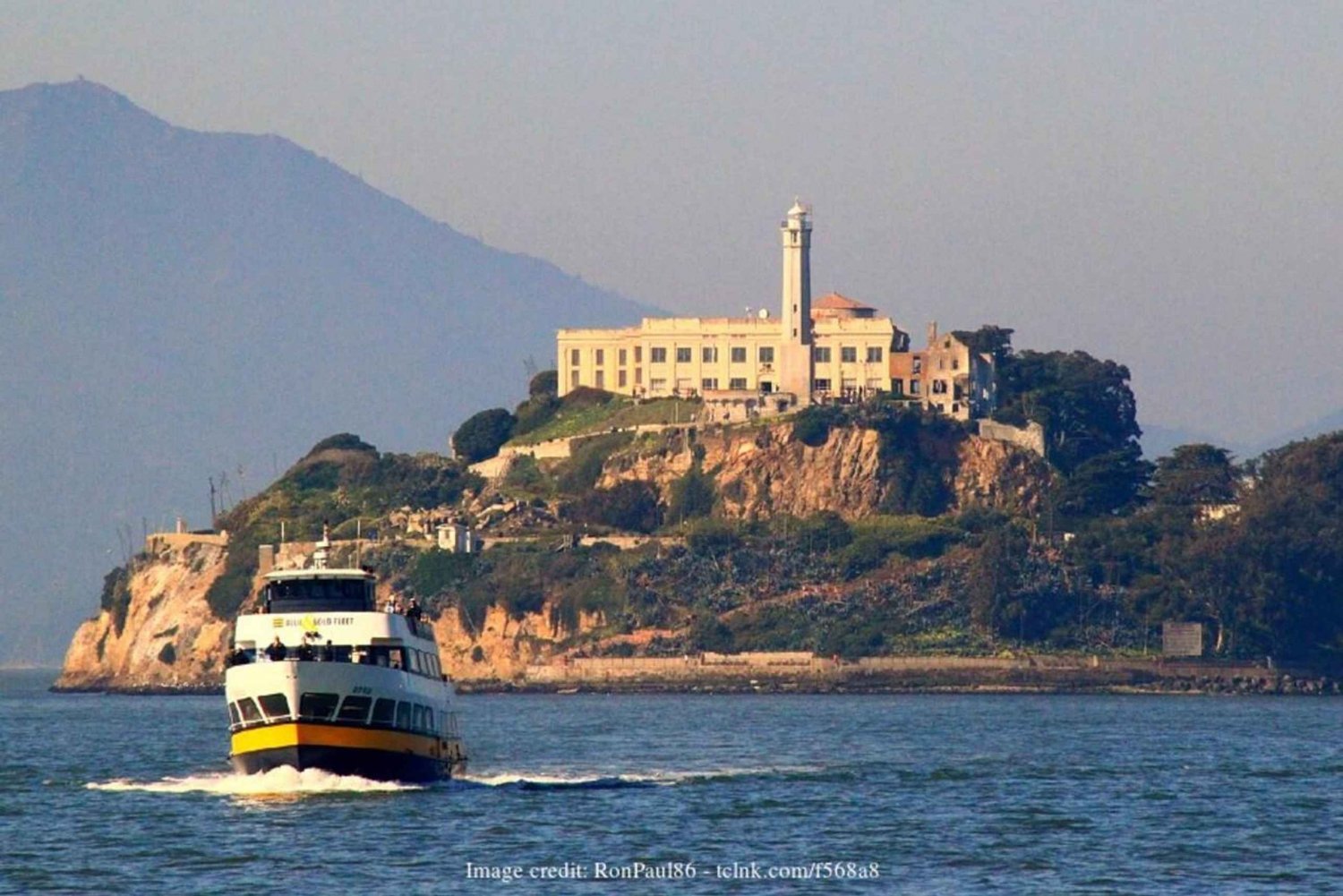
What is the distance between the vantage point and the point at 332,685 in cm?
8219

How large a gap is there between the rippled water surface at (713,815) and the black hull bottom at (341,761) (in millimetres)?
386

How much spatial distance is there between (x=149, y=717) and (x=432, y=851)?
319 feet

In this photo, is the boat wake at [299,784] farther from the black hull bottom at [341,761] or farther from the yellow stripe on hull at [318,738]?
the yellow stripe on hull at [318,738]

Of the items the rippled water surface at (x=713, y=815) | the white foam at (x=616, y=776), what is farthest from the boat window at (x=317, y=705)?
the white foam at (x=616, y=776)

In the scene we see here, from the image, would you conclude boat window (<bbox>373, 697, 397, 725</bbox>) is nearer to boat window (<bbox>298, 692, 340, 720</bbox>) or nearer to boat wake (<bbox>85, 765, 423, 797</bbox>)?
boat window (<bbox>298, 692, 340, 720</bbox>)

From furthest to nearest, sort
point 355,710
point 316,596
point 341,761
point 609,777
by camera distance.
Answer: point 609,777 → point 316,596 → point 341,761 → point 355,710

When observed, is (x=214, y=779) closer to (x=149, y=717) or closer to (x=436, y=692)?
(x=436, y=692)

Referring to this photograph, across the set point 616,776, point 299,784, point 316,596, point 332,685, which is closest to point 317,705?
point 332,685

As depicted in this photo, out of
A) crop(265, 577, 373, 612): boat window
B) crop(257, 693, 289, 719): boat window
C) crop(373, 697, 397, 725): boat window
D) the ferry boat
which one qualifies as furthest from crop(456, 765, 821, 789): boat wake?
crop(257, 693, 289, 719): boat window

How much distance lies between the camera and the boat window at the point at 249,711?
8338 centimetres

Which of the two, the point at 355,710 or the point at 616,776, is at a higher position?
the point at 355,710

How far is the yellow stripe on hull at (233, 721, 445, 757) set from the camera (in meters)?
82.8

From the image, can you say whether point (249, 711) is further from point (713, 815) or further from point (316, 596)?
point (713, 815)

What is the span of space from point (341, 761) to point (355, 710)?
186cm
